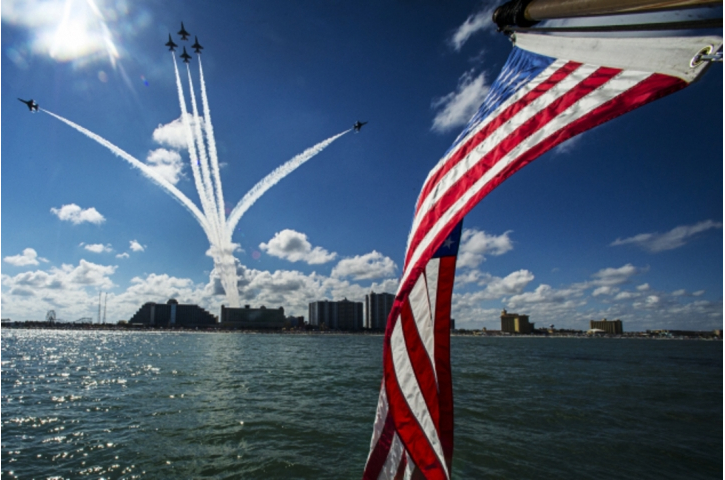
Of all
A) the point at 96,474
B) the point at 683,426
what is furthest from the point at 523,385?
the point at 96,474

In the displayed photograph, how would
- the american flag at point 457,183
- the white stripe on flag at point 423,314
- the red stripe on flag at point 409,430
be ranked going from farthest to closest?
1. the white stripe on flag at point 423,314
2. the red stripe on flag at point 409,430
3. the american flag at point 457,183

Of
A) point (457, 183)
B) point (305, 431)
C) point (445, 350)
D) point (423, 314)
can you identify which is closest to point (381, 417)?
point (445, 350)

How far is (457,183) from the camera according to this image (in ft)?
9.91

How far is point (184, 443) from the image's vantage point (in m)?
11.4

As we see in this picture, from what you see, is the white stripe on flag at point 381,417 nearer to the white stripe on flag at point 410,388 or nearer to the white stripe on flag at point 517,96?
the white stripe on flag at point 410,388

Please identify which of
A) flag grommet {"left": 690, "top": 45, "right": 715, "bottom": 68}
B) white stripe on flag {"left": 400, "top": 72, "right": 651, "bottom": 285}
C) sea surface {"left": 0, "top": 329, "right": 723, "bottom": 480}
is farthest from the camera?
sea surface {"left": 0, "top": 329, "right": 723, "bottom": 480}

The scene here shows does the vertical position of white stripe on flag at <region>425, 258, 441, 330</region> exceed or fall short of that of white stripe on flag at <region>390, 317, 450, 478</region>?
it exceeds it

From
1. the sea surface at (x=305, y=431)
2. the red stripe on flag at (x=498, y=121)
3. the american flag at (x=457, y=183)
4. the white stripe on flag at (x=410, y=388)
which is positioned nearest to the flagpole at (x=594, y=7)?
the american flag at (x=457, y=183)

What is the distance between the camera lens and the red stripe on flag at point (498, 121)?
2646 mm

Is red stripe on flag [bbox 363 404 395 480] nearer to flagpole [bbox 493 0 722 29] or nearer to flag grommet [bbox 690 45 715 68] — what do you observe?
flag grommet [bbox 690 45 715 68]

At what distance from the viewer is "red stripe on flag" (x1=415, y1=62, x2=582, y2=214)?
2.65m

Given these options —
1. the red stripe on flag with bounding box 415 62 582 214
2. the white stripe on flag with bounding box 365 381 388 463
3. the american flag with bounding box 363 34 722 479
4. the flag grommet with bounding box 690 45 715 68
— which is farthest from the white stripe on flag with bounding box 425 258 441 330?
the flag grommet with bounding box 690 45 715 68

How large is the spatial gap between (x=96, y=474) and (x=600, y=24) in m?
13.6

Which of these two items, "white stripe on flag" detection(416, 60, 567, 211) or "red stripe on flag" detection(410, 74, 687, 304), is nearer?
"red stripe on flag" detection(410, 74, 687, 304)
